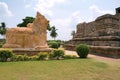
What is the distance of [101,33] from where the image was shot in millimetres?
13938

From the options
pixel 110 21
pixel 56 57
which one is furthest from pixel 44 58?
pixel 110 21

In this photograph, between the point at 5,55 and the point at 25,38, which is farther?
the point at 25,38

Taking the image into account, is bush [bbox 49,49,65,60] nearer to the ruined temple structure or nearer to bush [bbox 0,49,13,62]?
bush [bbox 0,49,13,62]

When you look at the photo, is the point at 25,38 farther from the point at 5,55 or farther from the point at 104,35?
the point at 104,35

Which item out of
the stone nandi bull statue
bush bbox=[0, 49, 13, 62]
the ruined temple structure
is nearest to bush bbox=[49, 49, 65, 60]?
bush bbox=[0, 49, 13, 62]

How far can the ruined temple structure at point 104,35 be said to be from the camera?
1125 centimetres

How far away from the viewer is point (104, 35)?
13328 mm

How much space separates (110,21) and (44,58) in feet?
26.9

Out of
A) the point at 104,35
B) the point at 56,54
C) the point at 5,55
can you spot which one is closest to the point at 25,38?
the point at 56,54

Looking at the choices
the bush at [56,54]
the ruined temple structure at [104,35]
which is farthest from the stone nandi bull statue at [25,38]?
the ruined temple structure at [104,35]

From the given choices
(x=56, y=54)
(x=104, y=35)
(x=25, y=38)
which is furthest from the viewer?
(x=104, y=35)

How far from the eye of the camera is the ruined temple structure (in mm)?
11247

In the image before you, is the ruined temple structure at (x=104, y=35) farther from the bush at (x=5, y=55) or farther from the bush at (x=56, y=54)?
the bush at (x=5, y=55)

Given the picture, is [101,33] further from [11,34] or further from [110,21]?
[11,34]
